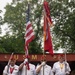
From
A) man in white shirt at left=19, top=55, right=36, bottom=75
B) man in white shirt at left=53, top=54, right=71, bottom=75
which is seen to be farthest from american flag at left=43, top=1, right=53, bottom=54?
man in white shirt at left=19, top=55, right=36, bottom=75

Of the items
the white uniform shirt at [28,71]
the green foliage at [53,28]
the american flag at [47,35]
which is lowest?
the white uniform shirt at [28,71]

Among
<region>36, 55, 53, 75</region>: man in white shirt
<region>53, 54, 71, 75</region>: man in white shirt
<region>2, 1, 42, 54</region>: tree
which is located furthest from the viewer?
<region>2, 1, 42, 54</region>: tree

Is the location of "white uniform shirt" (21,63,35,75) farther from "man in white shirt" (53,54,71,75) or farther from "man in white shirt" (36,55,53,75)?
"man in white shirt" (53,54,71,75)

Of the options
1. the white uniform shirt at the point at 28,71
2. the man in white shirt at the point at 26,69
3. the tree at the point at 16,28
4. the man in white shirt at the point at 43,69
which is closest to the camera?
the man in white shirt at the point at 43,69

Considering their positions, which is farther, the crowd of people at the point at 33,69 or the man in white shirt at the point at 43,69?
the crowd of people at the point at 33,69

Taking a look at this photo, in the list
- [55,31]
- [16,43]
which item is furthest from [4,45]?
[55,31]

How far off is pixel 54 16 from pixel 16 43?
448cm

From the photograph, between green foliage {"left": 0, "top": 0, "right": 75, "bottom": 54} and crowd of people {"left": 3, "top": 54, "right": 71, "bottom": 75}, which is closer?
crowd of people {"left": 3, "top": 54, "right": 71, "bottom": 75}

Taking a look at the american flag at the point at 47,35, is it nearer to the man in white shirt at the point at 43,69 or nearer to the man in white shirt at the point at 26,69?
the man in white shirt at the point at 43,69

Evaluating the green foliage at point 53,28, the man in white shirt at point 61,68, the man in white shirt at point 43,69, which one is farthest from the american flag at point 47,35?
the green foliage at point 53,28

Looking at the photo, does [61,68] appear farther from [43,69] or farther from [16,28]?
[16,28]

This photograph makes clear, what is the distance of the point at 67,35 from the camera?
30.7 metres

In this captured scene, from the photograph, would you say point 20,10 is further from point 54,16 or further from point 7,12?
point 54,16

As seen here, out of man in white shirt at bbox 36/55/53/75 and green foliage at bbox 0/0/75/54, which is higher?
green foliage at bbox 0/0/75/54
